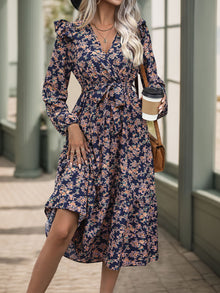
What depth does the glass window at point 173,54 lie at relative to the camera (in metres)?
5.15

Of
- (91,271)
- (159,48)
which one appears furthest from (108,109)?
(159,48)

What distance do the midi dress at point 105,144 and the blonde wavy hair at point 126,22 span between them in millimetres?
34

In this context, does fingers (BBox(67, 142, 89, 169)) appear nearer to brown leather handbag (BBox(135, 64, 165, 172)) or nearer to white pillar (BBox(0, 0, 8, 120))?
brown leather handbag (BBox(135, 64, 165, 172))

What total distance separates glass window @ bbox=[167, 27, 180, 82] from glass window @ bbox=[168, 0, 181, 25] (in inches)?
2.8

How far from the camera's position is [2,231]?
5.19 m

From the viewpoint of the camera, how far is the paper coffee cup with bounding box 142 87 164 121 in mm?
2867

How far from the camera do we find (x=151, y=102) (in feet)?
9.40

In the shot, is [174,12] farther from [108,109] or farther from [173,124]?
[108,109]

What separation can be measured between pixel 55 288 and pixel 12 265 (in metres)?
0.61

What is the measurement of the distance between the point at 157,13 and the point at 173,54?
0.53 m

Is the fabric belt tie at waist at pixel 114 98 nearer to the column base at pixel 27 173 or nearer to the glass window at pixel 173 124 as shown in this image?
the glass window at pixel 173 124

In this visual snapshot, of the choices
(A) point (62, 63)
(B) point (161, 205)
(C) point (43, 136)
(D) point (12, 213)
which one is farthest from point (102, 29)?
(C) point (43, 136)

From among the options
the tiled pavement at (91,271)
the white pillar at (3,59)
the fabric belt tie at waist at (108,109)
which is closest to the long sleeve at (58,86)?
the fabric belt tie at waist at (108,109)

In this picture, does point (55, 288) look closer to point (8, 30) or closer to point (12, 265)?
point (12, 265)
